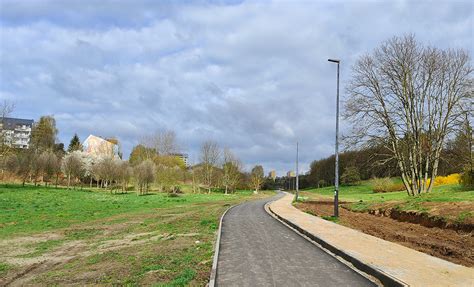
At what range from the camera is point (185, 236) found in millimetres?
16719

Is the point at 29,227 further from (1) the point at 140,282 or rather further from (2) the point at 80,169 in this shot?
(2) the point at 80,169

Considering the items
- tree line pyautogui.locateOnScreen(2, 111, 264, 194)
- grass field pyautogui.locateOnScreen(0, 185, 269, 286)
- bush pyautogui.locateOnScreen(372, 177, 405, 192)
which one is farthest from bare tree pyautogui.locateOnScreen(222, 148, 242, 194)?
grass field pyautogui.locateOnScreen(0, 185, 269, 286)

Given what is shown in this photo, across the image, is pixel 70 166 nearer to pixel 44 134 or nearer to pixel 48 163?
pixel 48 163

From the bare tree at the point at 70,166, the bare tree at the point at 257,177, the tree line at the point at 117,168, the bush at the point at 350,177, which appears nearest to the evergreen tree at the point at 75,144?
the tree line at the point at 117,168

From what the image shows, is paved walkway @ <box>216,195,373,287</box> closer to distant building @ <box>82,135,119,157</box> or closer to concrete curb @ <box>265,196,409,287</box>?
concrete curb @ <box>265,196,409,287</box>

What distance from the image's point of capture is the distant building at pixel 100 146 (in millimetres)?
98875

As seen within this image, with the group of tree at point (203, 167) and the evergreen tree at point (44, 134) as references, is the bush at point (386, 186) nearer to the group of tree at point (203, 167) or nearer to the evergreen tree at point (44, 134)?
the group of tree at point (203, 167)

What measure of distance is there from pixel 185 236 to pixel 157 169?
55.9m

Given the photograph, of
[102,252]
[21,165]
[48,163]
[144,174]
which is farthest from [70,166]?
[102,252]

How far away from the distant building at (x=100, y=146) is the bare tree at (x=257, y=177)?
119 feet

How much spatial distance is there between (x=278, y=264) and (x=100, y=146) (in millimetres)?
97793

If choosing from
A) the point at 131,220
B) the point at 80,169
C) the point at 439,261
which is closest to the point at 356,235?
the point at 439,261

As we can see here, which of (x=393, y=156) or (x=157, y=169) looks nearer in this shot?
(x=393, y=156)

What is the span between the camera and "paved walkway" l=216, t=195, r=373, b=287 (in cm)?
827
